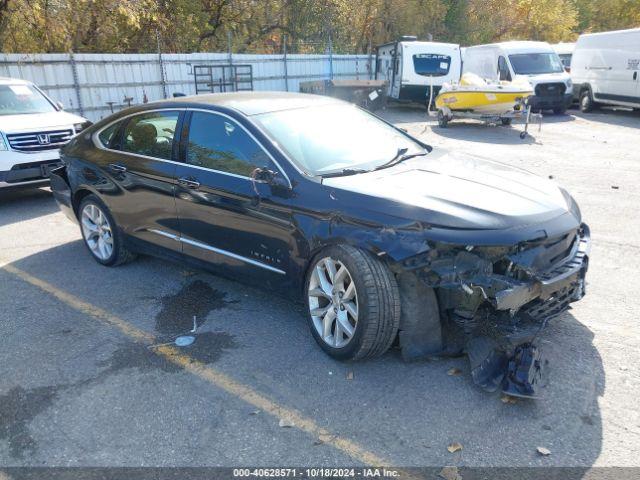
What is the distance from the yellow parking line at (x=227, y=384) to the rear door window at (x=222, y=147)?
4.54 ft

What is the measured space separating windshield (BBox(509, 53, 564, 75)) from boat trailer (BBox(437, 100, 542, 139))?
8.22 ft

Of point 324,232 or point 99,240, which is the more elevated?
point 324,232

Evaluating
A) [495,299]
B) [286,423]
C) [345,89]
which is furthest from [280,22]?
[286,423]

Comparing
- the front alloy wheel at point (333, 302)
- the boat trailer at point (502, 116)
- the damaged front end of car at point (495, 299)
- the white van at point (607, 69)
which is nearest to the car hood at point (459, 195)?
the damaged front end of car at point (495, 299)

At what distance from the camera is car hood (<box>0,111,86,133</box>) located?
7781mm

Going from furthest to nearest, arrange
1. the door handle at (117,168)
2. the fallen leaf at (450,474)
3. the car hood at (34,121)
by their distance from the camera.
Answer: the car hood at (34,121)
the door handle at (117,168)
the fallen leaf at (450,474)

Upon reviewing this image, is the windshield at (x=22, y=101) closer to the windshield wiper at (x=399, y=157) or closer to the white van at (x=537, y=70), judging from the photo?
the windshield wiper at (x=399, y=157)

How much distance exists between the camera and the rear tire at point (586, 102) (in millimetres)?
17750

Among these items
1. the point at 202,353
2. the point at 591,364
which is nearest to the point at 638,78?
the point at 591,364

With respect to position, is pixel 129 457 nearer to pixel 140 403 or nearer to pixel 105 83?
pixel 140 403

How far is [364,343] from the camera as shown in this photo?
3322mm

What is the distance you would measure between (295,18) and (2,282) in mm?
23234

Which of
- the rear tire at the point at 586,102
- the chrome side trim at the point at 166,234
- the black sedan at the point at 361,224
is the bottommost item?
the rear tire at the point at 586,102

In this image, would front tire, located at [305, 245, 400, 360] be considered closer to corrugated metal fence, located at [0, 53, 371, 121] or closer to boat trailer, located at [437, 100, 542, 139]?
boat trailer, located at [437, 100, 542, 139]
